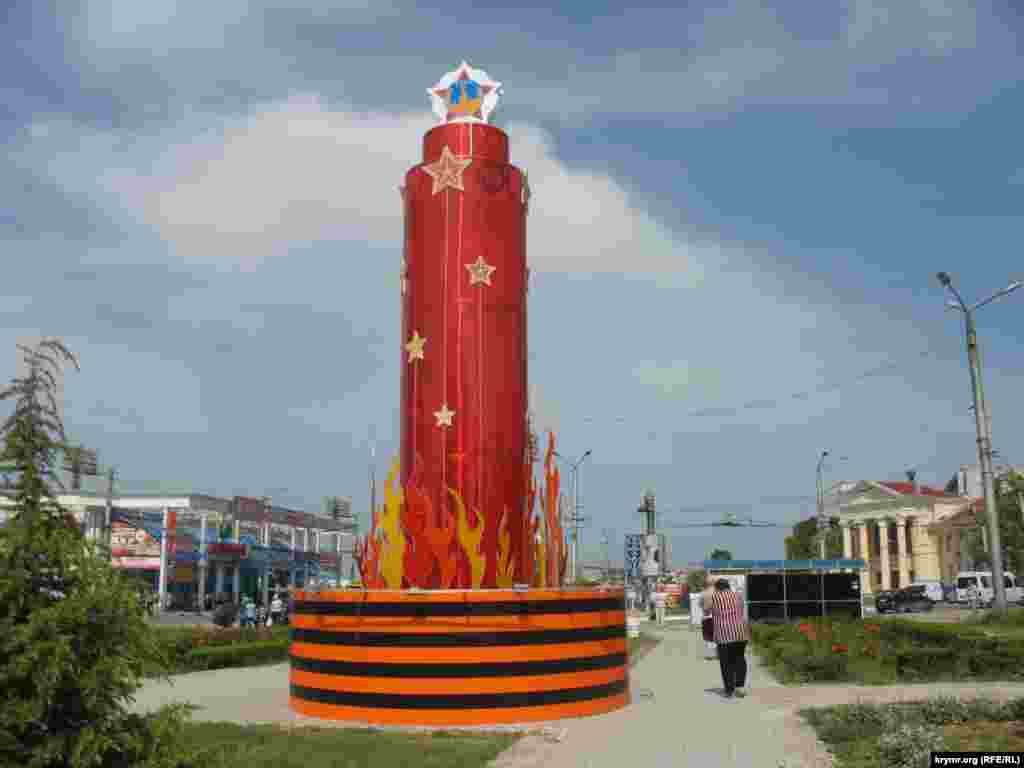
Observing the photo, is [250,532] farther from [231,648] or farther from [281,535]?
[231,648]

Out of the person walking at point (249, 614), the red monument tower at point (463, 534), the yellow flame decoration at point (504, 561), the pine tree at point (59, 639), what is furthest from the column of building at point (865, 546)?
the pine tree at point (59, 639)

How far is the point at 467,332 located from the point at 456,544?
271cm

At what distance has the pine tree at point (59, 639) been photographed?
463 centimetres

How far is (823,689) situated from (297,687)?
674 centimetres

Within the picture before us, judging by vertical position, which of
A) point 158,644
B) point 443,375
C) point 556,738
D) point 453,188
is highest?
point 453,188

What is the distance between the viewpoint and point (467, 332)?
12.6 metres

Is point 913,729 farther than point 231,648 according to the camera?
No

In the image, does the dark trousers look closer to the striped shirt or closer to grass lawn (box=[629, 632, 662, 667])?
the striped shirt

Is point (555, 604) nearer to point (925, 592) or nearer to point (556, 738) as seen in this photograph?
point (556, 738)

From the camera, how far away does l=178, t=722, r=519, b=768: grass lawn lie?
7.68 metres

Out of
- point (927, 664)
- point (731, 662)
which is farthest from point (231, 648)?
point (927, 664)

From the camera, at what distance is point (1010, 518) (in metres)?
48.4

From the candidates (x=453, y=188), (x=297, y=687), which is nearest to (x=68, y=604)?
(x=297, y=687)

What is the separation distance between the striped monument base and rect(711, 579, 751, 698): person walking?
1897 millimetres
